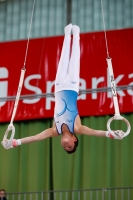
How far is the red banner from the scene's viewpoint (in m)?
8.85

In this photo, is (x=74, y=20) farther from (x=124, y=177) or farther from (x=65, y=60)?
(x=65, y=60)

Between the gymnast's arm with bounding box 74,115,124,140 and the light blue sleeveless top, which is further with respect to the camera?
the light blue sleeveless top

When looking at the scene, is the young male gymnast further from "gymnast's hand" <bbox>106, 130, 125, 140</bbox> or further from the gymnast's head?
"gymnast's hand" <bbox>106, 130, 125, 140</bbox>

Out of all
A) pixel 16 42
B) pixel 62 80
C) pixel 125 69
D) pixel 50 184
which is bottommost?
pixel 50 184

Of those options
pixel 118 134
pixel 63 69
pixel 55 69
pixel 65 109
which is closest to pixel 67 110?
pixel 65 109

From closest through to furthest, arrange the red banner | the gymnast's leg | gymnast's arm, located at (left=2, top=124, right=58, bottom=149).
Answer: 1. gymnast's arm, located at (left=2, top=124, right=58, bottom=149)
2. the gymnast's leg
3. the red banner

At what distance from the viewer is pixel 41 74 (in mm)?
9273

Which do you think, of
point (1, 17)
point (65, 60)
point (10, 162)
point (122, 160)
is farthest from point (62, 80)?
point (1, 17)

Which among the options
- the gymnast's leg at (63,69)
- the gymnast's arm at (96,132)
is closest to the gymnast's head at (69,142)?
the gymnast's arm at (96,132)

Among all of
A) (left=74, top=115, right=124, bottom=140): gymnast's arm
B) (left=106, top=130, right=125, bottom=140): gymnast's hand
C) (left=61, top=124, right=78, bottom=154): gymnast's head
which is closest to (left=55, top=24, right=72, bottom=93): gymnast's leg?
(left=74, top=115, right=124, bottom=140): gymnast's arm

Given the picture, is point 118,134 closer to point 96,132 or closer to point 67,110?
point 96,132

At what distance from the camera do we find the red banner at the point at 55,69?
348 inches

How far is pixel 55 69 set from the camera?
9250mm

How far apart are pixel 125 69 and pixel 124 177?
1.82 meters
